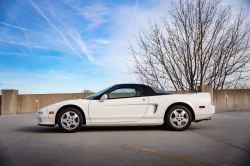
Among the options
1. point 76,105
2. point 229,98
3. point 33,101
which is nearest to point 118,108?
point 76,105

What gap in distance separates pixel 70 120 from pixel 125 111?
147cm

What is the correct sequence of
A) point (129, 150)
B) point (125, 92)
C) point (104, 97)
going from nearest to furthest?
point (129, 150) → point (104, 97) → point (125, 92)

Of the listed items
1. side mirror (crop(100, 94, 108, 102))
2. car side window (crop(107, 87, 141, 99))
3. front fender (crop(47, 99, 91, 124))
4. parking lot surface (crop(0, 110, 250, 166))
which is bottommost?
parking lot surface (crop(0, 110, 250, 166))

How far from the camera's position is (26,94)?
53.6 ft

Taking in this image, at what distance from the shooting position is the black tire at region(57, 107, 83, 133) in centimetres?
575

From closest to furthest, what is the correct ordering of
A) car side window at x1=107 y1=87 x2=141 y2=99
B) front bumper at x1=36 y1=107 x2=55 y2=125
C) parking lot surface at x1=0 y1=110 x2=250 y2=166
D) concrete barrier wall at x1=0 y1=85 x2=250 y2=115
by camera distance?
parking lot surface at x1=0 y1=110 x2=250 y2=166, front bumper at x1=36 y1=107 x2=55 y2=125, car side window at x1=107 y1=87 x2=141 y2=99, concrete barrier wall at x1=0 y1=85 x2=250 y2=115

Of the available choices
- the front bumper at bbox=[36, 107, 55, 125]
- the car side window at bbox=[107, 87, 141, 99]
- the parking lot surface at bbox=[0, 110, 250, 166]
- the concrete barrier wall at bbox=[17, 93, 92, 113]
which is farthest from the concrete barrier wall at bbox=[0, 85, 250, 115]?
the parking lot surface at bbox=[0, 110, 250, 166]

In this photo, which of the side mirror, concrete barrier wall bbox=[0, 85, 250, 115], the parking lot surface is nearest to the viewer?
the parking lot surface

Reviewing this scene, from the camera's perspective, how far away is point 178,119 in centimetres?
588

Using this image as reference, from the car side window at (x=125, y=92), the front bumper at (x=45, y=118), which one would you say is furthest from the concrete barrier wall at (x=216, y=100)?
the car side window at (x=125, y=92)

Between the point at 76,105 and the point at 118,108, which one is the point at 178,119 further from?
the point at 76,105

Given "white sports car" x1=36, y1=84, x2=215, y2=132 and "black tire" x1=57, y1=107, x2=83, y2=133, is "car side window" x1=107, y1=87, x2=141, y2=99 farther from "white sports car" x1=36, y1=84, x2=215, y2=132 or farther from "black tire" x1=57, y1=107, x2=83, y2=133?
"black tire" x1=57, y1=107, x2=83, y2=133

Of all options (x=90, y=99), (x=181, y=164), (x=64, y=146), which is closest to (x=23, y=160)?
(x=64, y=146)

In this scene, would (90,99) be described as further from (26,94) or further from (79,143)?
(26,94)
